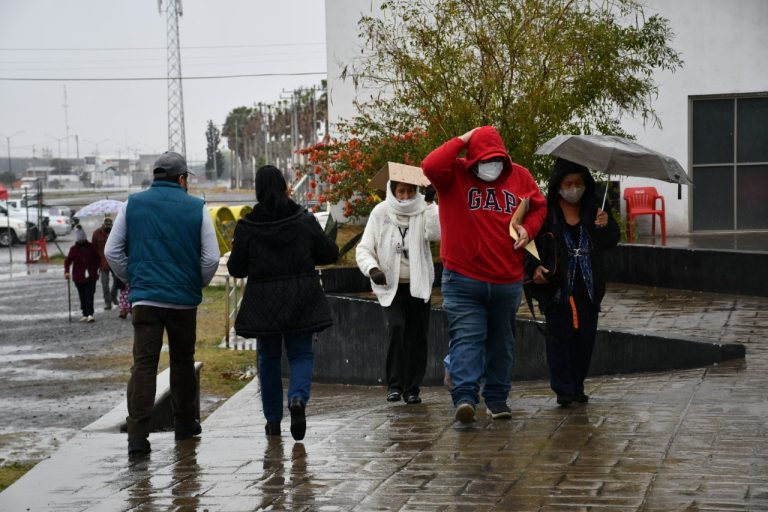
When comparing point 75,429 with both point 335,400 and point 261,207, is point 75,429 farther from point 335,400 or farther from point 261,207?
point 261,207

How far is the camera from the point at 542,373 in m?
10.8

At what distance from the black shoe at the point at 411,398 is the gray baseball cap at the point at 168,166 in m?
2.43

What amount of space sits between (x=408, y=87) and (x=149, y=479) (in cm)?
933

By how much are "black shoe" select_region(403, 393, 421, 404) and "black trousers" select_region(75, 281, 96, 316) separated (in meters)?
14.7

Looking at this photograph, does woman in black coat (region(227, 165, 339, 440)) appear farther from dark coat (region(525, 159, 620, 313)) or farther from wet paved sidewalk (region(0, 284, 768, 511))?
dark coat (region(525, 159, 620, 313))

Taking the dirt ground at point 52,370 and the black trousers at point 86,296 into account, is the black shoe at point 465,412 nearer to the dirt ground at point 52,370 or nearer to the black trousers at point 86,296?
the dirt ground at point 52,370

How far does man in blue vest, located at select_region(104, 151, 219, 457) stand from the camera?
7.49 m

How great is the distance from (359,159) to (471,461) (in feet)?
35.8

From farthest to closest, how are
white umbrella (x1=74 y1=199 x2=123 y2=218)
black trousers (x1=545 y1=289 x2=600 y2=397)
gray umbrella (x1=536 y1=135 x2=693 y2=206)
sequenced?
white umbrella (x1=74 y1=199 x2=123 y2=218) < gray umbrella (x1=536 y1=135 x2=693 y2=206) < black trousers (x1=545 y1=289 x2=600 y2=397)

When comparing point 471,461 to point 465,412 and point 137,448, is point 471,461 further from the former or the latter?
point 137,448

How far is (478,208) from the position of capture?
292 inches

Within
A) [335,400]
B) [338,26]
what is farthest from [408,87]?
[338,26]

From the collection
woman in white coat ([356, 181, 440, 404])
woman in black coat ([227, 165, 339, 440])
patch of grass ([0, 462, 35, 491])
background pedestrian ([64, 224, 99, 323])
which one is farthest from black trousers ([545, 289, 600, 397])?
background pedestrian ([64, 224, 99, 323])

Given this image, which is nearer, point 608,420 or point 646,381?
point 608,420
